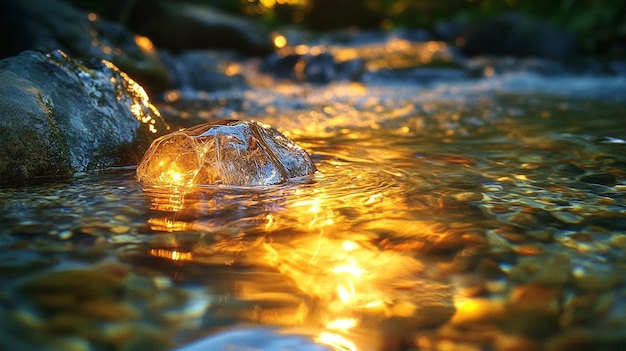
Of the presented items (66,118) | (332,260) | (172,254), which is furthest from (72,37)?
(332,260)

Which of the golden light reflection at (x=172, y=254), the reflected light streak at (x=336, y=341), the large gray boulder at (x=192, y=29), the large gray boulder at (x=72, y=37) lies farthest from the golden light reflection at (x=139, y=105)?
the large gray boulder at (x=192, y=29)

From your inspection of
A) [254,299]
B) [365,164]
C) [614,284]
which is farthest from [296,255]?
[365,164]

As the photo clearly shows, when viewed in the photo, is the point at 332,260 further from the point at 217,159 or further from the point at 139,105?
the point at 139,105

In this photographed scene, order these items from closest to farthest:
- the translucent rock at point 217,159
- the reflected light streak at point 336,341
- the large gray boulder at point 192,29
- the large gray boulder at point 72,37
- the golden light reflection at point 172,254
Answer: the reflected light streak at point 336,341, the golden light reflection at point 172,254, the translucent rock at point 217,159, the large gray boulder at point 72,37, the large gray boulder at point 192,29

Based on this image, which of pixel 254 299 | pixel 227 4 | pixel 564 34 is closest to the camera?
pixel 254 299

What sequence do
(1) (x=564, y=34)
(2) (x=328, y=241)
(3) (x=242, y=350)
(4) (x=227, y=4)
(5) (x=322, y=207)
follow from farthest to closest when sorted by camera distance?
1. (4) (x=227, y=4)
2. (1) (x=564, y=34)
3. (5) (x=322, y=207)
4. (2) (x=328, y=241)
5. (3) (x=242, y=350)

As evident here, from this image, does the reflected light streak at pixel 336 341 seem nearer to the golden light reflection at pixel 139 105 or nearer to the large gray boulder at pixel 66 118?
the large gray boulder at pixel 66 118

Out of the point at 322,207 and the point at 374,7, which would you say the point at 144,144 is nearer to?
the point at 322,207
